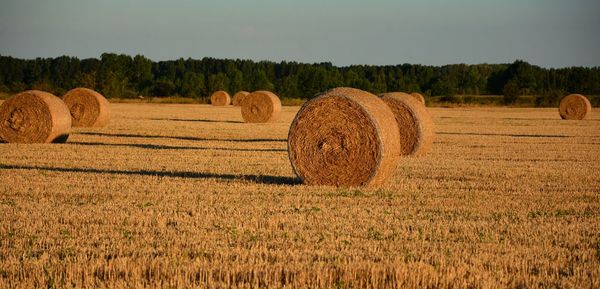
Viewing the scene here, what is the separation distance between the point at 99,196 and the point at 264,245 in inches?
173

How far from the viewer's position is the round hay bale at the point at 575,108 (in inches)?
1608

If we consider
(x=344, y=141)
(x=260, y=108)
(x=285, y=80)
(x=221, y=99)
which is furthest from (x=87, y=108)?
(x=285, y=80)

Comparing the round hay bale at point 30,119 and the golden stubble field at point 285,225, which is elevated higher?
the round hay bale at point 30,119

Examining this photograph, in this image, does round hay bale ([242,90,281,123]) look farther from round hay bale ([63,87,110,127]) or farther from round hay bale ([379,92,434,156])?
round hay bale ([379,92,434,156])

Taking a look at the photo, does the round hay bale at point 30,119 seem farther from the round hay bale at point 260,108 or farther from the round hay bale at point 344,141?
the round hay bale at point 260,108

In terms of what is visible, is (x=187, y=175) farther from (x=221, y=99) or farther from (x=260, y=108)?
(x=221, y=99)

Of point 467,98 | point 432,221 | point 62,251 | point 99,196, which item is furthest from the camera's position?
point 467,98

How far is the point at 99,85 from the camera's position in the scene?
260 feet

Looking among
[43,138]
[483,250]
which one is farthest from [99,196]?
[43,138]

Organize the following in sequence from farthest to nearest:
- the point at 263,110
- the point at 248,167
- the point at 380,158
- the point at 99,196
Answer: the point at 263,110 → the point at 248,167 → the point at 380,158 → the point at 99,196

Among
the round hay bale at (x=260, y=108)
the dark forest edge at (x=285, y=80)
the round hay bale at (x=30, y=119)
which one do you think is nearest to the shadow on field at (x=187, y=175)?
the round hay bale at (x=30, y=119)

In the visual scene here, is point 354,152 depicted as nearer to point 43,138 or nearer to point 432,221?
point 432,221

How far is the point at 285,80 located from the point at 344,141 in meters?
87.8

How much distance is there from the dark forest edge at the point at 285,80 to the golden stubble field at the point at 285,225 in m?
55.0
